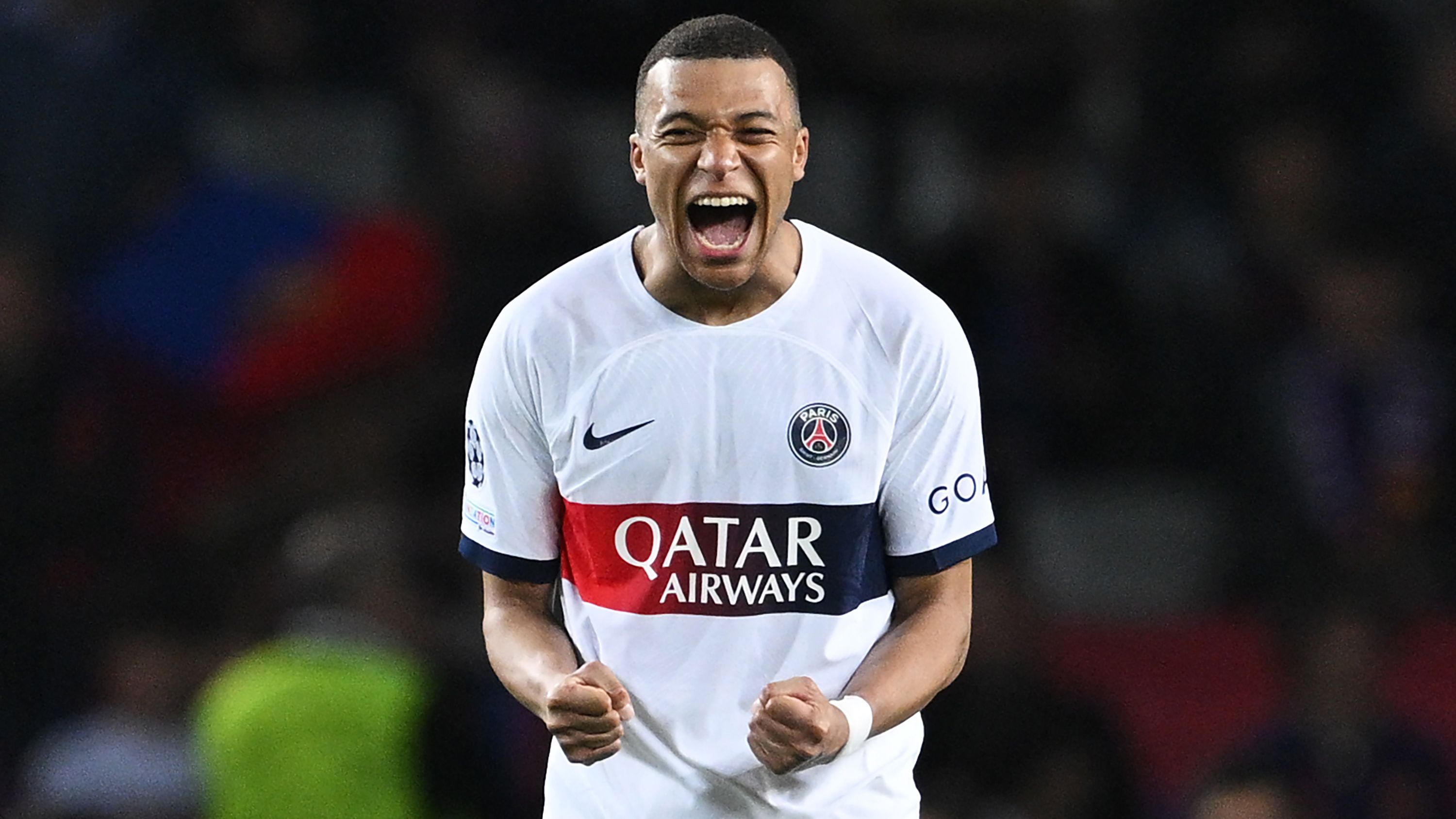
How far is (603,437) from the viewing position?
2658 mm

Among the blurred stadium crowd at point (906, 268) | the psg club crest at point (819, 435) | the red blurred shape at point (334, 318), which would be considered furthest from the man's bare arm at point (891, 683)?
the red blurred shape at point (334, 318)

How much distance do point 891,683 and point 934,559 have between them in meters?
0.21

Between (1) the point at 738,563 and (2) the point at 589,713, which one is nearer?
(2) the point at 589,713

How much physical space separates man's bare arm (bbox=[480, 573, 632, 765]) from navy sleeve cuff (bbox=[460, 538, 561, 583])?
0.04 feet

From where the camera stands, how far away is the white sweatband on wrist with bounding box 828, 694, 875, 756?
2471 millimetres

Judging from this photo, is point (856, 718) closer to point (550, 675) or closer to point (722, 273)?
point (550, 675)

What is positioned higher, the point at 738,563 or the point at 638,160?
the point at 638,160

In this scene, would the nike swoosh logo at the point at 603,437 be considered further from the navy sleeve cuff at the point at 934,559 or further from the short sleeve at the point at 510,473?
the navy sleeve cuff at the point at 934,559

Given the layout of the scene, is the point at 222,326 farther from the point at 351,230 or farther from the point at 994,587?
the point at 994,587

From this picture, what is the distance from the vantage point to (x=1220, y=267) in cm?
575

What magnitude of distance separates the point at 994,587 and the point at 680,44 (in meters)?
2.72

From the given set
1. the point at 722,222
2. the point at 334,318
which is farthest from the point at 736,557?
the point at 334,318

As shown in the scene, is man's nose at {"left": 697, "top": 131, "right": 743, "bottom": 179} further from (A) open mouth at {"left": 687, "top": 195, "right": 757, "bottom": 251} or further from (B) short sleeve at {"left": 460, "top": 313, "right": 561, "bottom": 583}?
(B) short sleeve at {"left": 460, "top": 313, "right": 561, "bottom": 583}

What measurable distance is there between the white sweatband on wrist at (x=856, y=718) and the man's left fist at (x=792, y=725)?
49 mm
